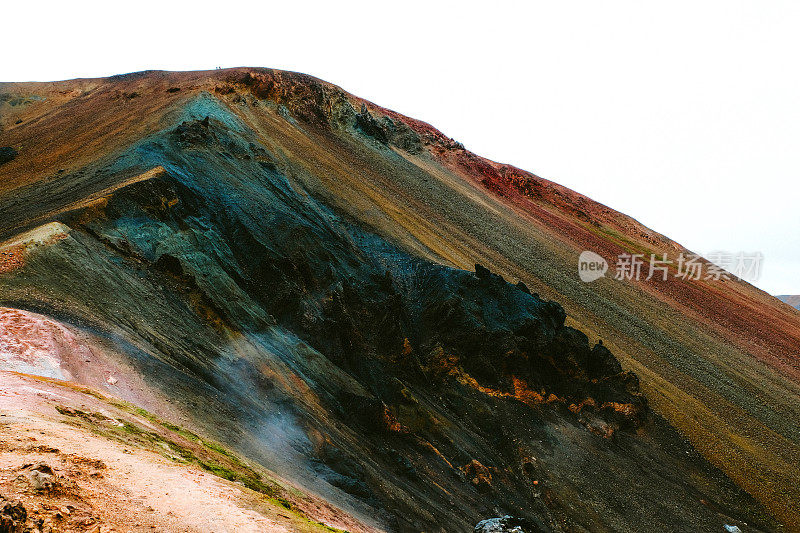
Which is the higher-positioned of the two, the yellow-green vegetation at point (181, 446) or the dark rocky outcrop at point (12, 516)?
the dark rocky outcrop at point (12, 516)

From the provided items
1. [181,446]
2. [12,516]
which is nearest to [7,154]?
[181,446]

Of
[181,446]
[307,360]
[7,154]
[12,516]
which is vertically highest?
[7,154]

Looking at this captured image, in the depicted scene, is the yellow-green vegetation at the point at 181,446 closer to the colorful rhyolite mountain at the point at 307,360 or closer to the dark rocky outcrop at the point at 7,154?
the colorful rhyolite mountain at the point at 307,360

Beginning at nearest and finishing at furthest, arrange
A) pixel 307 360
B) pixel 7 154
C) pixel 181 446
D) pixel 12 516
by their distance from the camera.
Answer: pixel 12 516 → pixel 181 446 → pixel 307 360 → pixel 7 154

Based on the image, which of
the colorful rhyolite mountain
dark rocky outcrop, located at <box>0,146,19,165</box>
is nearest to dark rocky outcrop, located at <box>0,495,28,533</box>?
the colorful rhyolite mountain

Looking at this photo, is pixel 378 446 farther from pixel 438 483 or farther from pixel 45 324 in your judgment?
pixel 45 324

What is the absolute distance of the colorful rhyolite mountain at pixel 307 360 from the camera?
8734 millimetres

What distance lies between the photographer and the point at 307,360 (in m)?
17.7

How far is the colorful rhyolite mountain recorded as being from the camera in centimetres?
873

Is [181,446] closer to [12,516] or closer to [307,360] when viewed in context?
[12,516]

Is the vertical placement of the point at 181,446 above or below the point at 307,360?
above

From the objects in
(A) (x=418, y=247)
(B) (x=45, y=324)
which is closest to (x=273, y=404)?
(B) (x=45, y=324)

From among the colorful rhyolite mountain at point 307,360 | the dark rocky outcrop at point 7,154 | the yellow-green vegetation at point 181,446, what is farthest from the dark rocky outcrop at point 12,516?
the dark rocky outcrop at point 7,154

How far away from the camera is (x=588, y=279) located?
43344 mm
